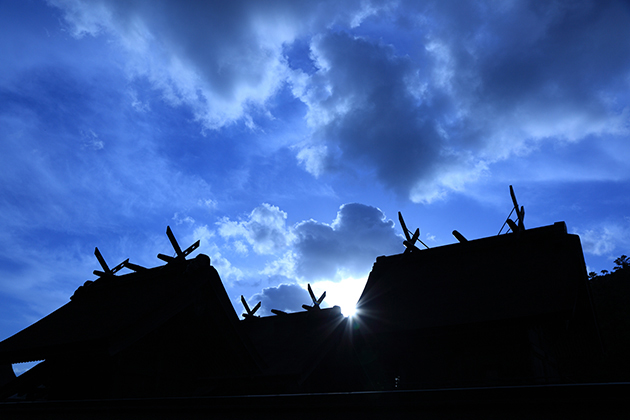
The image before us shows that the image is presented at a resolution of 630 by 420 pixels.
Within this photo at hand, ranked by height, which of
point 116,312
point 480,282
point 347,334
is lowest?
point 347,334

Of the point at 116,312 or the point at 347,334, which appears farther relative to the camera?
the point at 347,334

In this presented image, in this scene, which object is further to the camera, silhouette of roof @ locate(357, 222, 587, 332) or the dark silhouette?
silhouette of roof @ locate(357, 222, 587, 332)

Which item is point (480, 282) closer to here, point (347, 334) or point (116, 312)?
point (347, 334)

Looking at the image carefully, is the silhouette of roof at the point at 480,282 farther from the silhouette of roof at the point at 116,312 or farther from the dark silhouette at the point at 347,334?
the silhouette of roof at the point at 116,312

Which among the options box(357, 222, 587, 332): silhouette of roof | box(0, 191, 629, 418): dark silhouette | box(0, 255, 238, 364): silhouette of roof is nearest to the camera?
box(0, 255, 238, 364): silhouette of roof

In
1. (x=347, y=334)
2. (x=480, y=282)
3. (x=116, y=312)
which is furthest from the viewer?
(x=347, y=334)

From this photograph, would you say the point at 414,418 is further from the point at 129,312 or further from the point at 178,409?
the point at 129,312

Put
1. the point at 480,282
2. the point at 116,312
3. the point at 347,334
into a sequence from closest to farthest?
the point at 116,312
the point at 480,282
the point at 347,334

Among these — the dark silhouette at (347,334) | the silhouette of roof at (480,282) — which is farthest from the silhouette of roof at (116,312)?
the silhouette of roof at (480,282)

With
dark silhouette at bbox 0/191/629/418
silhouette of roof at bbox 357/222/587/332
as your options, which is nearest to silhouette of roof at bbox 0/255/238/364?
dark silhouette at bbox 0/191/629/418

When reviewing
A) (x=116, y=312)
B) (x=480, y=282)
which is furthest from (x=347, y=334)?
(x=116, y=312)

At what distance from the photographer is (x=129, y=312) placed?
31.8ft

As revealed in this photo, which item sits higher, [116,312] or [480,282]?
[480,282]

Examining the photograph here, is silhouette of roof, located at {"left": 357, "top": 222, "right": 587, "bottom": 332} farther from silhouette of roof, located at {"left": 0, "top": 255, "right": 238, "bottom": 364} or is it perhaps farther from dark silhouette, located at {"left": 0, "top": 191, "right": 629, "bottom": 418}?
silhouette of roof, located at {"left": 0, "top": 255, "right": 238, "bottom": 364}
